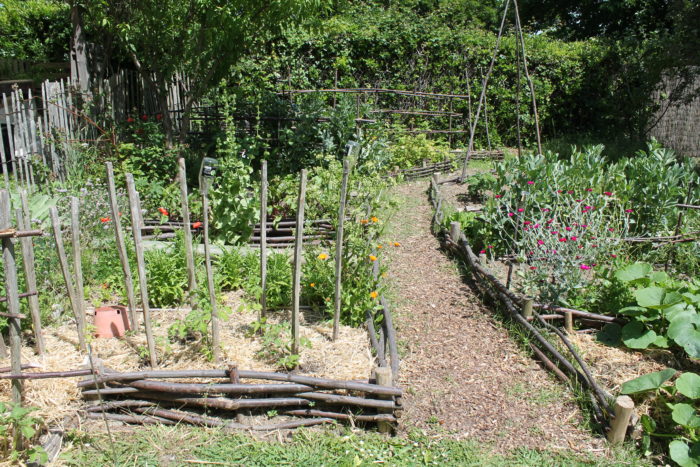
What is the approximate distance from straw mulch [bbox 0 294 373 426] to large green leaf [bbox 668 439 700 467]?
1.73m

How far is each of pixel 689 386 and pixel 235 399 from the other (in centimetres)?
263

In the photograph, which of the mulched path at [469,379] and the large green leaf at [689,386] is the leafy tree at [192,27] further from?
the large green leaf at [689,386]

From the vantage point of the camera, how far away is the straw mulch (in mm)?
3203

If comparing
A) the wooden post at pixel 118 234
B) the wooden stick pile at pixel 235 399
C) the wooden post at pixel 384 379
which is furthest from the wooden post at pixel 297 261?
the wooden post at pixel 118 234

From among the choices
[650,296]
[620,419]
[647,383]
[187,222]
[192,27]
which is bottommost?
[620,419]

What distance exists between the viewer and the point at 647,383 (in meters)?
3.25

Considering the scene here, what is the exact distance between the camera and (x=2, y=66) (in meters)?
10.2

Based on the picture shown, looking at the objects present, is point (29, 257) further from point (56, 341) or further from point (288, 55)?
point (288, 55)

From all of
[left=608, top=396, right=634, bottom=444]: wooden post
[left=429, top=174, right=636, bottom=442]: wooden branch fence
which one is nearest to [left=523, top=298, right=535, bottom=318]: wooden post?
[left=429, top=174, right=636, bottom=442]: wooden branch fence

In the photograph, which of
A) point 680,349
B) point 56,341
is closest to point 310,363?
point 56,341

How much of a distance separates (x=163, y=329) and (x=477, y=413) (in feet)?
7.36

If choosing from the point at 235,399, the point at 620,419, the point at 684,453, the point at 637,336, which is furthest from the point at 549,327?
the point at 235,399

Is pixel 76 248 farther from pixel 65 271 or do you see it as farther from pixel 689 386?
pixel 689 386

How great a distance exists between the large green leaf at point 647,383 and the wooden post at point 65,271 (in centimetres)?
342
